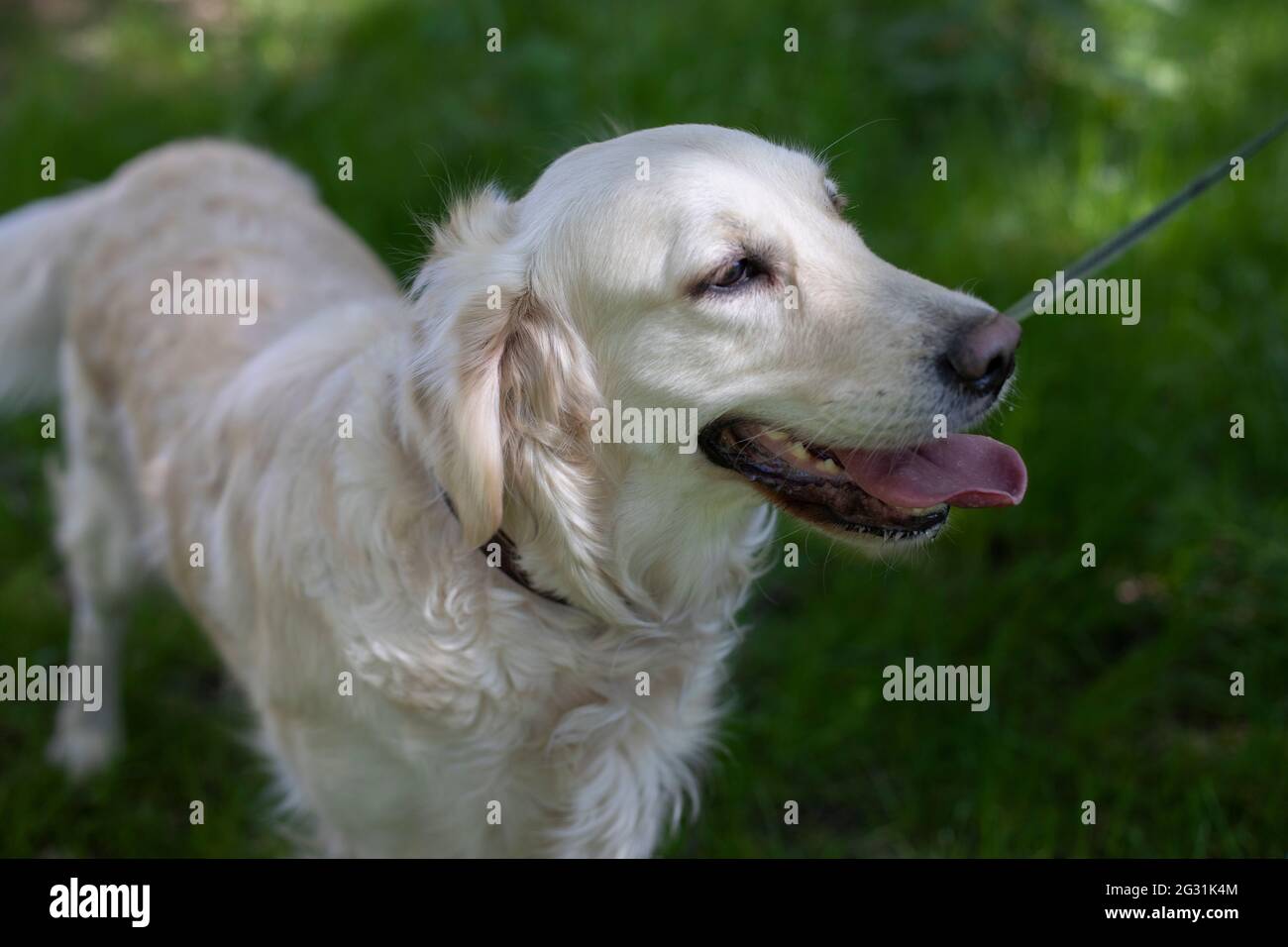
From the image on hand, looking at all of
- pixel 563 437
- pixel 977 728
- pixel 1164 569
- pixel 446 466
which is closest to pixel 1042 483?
pixel 1164 569

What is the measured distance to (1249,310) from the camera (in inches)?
164

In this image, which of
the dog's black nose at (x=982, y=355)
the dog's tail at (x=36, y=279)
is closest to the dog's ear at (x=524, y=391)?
the dog's black nose at (x=982, y=355)

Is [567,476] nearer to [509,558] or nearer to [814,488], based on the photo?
[509,558]

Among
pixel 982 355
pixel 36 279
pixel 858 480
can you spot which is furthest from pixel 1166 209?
pixel 36 279

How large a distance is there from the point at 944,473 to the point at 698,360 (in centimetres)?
51

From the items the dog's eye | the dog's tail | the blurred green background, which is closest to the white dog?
the dog's eye

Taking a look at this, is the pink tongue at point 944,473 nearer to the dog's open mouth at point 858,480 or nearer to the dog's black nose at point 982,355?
the dog's open mouth at point 858,480

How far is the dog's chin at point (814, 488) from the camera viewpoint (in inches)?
89.0


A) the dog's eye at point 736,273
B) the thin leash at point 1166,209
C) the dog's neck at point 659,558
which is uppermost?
the thin leash at point 1166,209

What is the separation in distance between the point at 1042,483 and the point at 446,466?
2.25 metres

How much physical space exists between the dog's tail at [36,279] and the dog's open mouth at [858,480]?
2.22 metres

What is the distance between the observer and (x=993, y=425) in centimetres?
370

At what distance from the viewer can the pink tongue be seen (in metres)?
2.28

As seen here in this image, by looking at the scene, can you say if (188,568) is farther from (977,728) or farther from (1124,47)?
(1124,47)
